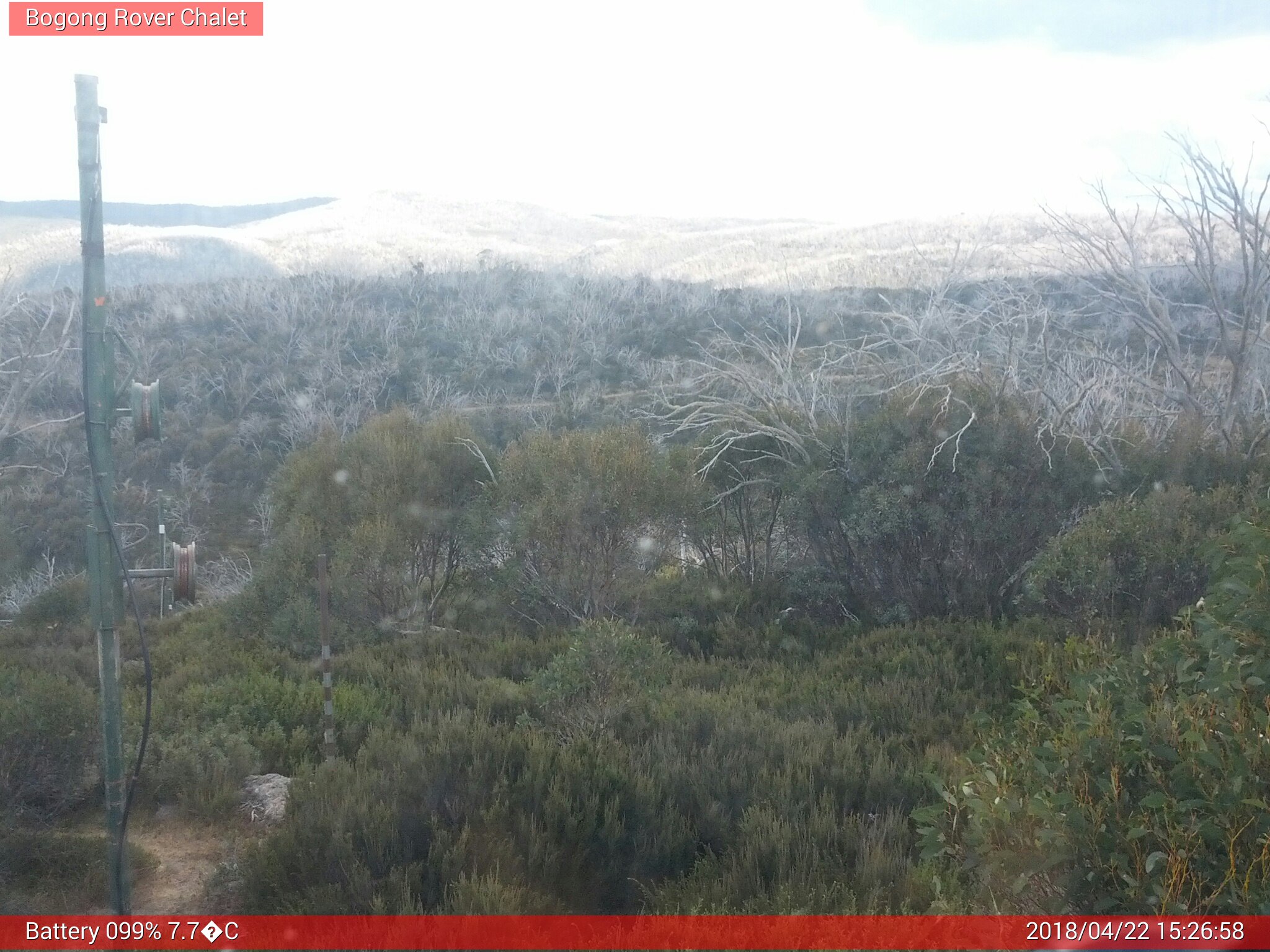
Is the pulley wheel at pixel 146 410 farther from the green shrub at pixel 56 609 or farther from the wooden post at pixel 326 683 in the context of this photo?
the green shrub at pixel 56 609

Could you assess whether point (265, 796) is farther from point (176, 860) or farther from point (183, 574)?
point (183, 574)

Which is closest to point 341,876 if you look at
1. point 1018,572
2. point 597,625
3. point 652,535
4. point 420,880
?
point 420,880

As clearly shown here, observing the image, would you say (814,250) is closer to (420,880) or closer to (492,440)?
(492,440)

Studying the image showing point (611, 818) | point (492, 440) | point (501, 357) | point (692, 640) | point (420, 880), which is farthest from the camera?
point (501, 357)

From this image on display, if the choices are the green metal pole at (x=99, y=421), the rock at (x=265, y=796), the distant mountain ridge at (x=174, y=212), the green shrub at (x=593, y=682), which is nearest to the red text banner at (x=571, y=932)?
the green metal pole at (x=99, y=421)

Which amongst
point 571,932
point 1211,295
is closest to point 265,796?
point 571,932

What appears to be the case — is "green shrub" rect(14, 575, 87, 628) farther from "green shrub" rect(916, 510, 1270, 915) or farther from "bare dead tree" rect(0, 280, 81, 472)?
"green shrub" rect(916, 510, 1270, 915)
